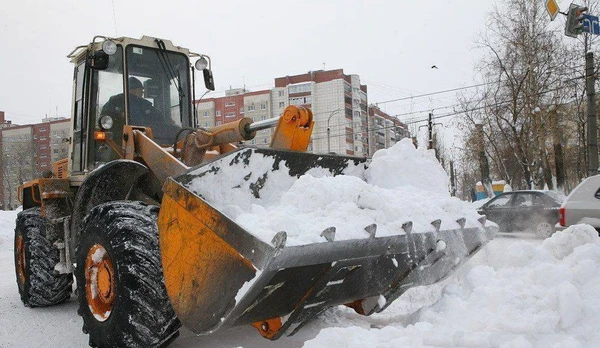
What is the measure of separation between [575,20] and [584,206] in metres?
8.18

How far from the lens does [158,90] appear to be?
5.86 meters

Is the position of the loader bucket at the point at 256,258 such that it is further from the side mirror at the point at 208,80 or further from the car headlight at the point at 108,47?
the side mirror at the point at 208,80

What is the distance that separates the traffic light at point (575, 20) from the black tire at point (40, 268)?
13860mm

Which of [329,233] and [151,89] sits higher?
[151,89]

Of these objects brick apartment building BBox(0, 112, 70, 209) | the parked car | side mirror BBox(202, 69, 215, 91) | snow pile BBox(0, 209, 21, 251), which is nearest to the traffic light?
the parked car

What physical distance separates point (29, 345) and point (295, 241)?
3221mm

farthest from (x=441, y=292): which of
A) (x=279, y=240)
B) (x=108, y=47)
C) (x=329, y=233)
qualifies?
(x=108, y=47)

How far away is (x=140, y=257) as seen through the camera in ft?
11.9

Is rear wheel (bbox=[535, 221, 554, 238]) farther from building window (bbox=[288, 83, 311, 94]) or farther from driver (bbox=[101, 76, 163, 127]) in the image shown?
building window (bbox=[288, 83, 311, 94])

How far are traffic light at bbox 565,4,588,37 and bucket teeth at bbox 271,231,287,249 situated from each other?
1417 cm

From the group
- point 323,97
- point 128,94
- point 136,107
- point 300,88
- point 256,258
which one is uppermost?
point 300,88

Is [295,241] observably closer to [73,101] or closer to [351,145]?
[73,101]

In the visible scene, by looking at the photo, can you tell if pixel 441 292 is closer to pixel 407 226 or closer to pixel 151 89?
pixel 407 226

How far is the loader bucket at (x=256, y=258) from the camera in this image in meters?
3.00
